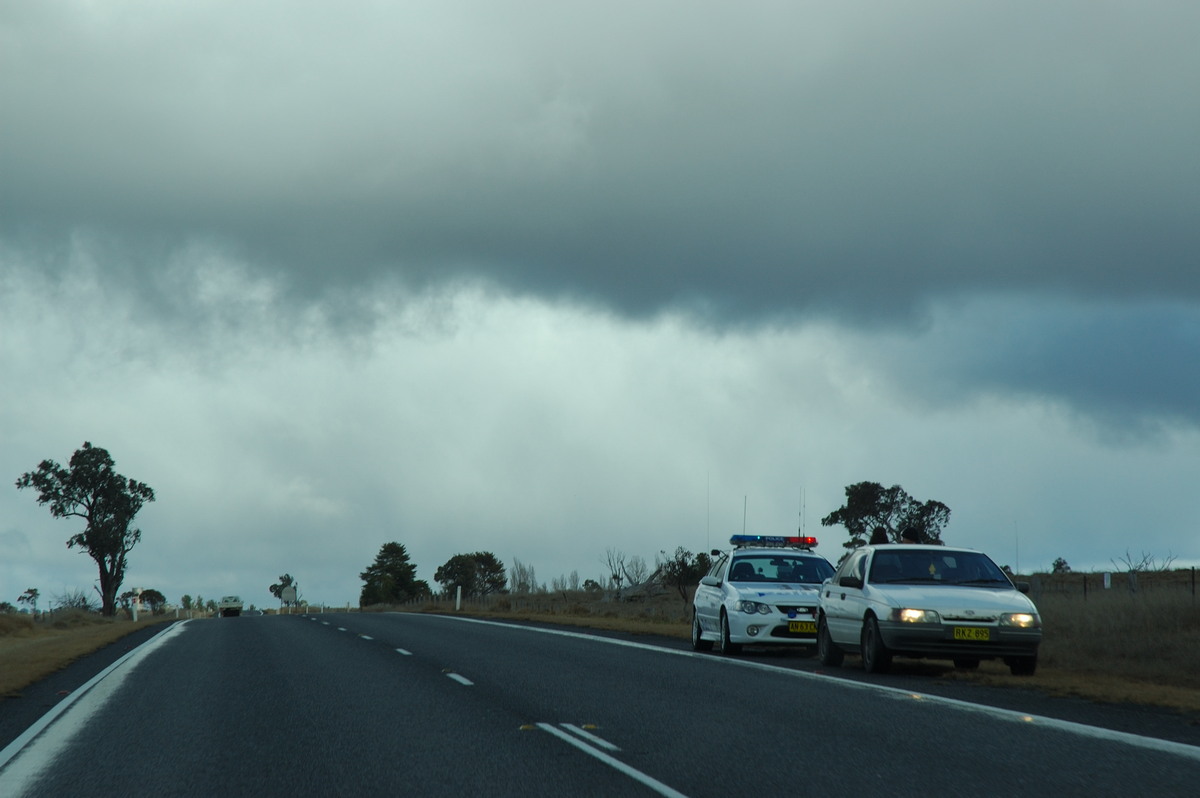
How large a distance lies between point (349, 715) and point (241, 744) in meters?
1.96

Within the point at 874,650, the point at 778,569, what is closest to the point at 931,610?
the point at 874,650

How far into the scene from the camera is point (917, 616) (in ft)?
50.5

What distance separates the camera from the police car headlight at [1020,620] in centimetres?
1537

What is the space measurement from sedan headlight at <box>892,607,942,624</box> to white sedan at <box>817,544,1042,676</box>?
0.04 ft

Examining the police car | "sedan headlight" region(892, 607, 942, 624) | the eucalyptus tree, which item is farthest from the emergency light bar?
the eucalyptus tree

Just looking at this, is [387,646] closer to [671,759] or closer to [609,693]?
[609,693]

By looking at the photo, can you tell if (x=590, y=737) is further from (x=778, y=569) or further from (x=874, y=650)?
(x=778, y=569)

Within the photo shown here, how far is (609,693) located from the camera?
1356 centimetres

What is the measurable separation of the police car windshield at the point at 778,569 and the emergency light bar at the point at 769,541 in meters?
0.35

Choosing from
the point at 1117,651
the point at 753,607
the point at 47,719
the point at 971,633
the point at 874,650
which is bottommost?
the point at 47,719

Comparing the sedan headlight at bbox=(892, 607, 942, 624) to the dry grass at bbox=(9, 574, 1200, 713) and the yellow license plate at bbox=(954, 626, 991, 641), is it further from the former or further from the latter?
the dry grass at bbox=(9, 574, 1200, 713)

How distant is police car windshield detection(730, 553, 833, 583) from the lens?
20.8 meters

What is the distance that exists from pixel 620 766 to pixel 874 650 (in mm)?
8147

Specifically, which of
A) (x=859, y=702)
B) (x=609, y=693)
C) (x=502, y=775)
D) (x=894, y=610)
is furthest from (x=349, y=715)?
(x=894, y=610)
